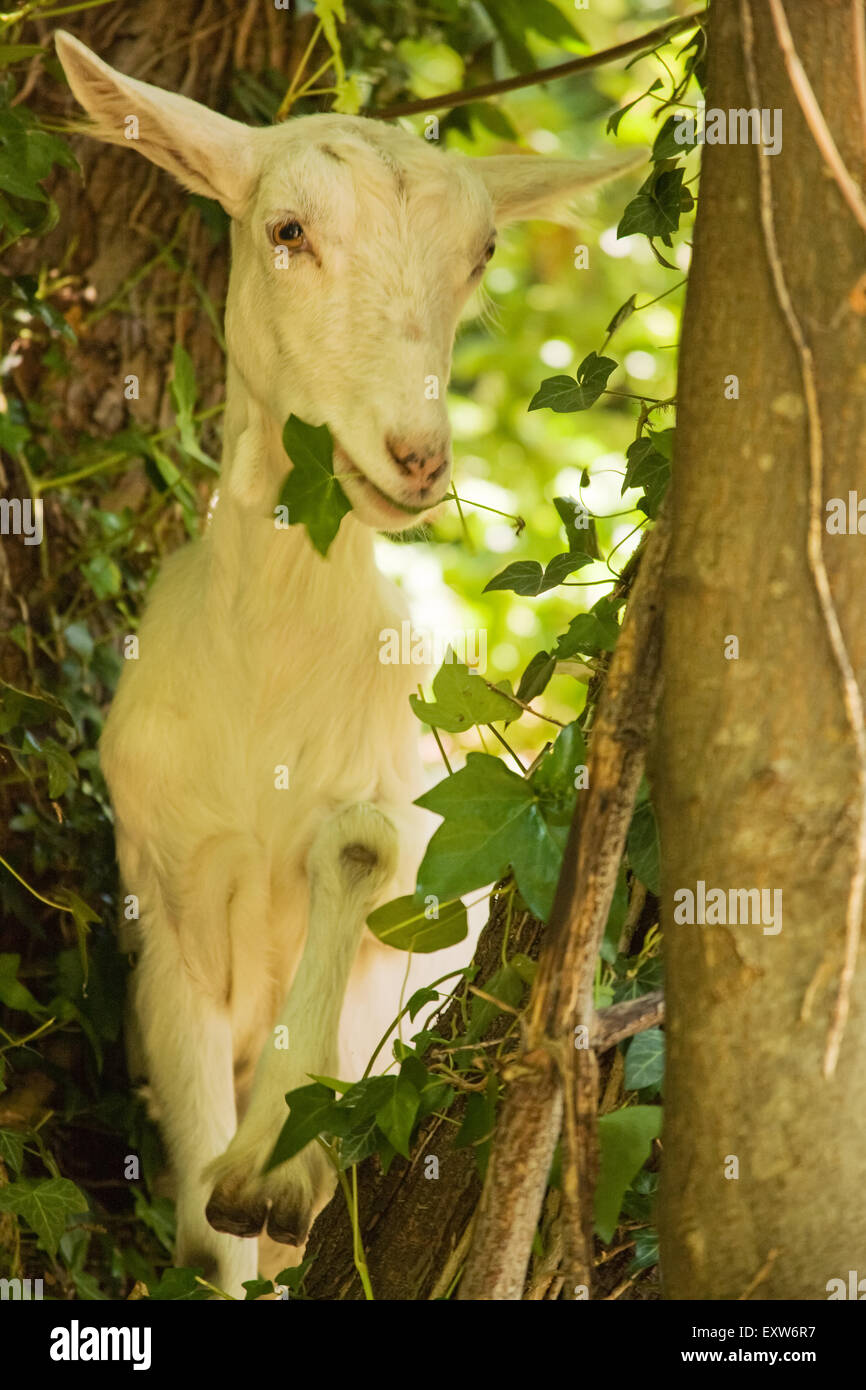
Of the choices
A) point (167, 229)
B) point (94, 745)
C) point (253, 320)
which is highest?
point (167, 229)

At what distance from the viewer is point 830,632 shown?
147cm

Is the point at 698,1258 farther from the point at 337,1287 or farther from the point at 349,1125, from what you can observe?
the point at 337,1287

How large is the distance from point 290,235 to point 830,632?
1.57 m

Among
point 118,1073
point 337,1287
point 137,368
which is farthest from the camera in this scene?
point 137,368

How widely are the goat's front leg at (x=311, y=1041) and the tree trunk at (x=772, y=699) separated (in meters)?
1.24

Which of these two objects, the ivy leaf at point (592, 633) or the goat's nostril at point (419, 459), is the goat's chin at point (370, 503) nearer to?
the goat's nostril at point (419, 459)

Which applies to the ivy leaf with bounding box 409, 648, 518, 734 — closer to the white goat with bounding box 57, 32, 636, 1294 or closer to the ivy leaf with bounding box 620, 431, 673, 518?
the ivy leaf with bounding box 620, 431, 673, 518

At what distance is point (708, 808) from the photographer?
153 cm

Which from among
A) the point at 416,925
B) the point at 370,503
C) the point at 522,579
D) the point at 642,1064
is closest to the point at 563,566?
the point at 522,579

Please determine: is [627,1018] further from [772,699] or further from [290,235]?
[290,235]

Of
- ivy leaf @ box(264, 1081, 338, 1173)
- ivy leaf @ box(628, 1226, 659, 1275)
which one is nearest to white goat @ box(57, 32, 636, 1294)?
ivy leaf @ box(264, 1081, 338, 1173)

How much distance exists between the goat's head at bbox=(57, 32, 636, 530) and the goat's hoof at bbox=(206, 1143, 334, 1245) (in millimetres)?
1089
